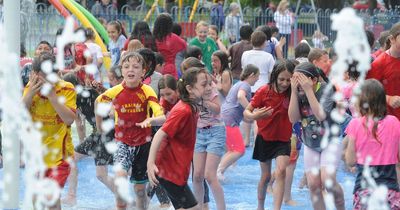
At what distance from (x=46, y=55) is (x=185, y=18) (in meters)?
13.7

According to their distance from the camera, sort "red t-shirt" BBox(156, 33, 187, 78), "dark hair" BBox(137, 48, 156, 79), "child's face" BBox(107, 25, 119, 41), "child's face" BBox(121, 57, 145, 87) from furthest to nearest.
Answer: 1. "child's face" BBox(107, 25, 119, 41)
2. "red t-shirt" BBox(156, 33, 187, 78)
3. "dark hair" BBox(137, 48, 156, 79)
4. "child's face" BBox(121, 57, 145, 87)

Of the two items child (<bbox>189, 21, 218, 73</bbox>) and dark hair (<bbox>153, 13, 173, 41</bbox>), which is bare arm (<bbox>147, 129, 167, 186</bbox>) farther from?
child (<bbox>189, 21, 218, 73</bbox>)

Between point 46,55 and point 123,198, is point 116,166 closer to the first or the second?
point 123,198

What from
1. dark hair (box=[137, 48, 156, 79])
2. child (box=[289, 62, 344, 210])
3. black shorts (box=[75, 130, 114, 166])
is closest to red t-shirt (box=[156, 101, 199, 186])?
child (box=[289, 62, 344, 210])

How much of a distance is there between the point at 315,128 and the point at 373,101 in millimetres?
1250

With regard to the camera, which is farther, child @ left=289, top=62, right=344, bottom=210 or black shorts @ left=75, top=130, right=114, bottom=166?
black shorts @ left=75, top=130, right=114, bottom=166

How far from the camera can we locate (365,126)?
20.6 feet

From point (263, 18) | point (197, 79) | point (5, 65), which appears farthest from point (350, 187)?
point (263, 18)

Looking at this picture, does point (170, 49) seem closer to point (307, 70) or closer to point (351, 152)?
point (307, 70)

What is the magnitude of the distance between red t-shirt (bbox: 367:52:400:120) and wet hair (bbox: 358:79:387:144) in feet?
4.52

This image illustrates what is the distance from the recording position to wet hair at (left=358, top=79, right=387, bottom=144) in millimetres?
6227

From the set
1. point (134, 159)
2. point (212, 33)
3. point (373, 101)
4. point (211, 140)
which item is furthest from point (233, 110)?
point (212, 33)

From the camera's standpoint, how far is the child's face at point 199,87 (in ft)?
23.1

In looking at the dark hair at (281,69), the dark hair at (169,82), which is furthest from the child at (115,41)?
the dark hair at (281,69)
